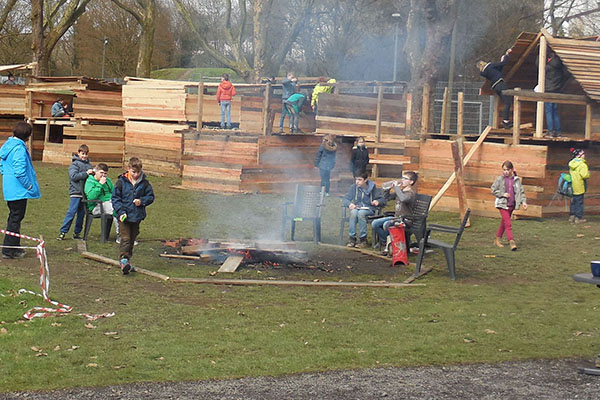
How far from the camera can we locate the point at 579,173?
17.7 meters

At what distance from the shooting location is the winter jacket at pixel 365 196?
49.4ft

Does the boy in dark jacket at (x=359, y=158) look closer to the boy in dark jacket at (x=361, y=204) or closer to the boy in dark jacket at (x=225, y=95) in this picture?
the boy in dark jacket at (x=225, y=95)

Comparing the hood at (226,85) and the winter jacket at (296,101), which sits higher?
the hood at (226,85)

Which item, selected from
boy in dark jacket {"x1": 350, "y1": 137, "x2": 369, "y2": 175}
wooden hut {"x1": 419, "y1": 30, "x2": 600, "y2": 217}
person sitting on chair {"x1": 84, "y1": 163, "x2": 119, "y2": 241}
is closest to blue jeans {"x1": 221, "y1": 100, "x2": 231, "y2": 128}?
boy in dark jacket {"x1": 350, "y1": 137, "x2": 369, "y2": 175}

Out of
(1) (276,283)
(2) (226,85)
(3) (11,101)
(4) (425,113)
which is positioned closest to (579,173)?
(4) (425,113)

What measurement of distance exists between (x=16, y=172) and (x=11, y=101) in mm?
23291

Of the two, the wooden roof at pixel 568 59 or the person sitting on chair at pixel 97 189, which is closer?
the person sitting on chair at pixel 97 189

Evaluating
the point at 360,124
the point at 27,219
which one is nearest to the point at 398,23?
the point at 360,124

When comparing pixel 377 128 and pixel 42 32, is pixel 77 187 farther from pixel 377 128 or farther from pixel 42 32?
pixel 42 32

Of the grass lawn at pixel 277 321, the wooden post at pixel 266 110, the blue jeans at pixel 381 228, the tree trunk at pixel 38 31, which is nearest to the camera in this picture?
the grass lawn at pixel 277 321

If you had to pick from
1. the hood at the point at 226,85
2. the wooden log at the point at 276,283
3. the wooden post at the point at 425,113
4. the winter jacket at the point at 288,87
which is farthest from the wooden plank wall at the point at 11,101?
the wooden log at the point at 276,283

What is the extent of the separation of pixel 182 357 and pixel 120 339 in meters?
0.92

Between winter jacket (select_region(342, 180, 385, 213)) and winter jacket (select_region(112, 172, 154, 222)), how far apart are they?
432cm

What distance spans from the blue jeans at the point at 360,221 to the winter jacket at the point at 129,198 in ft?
13.3
